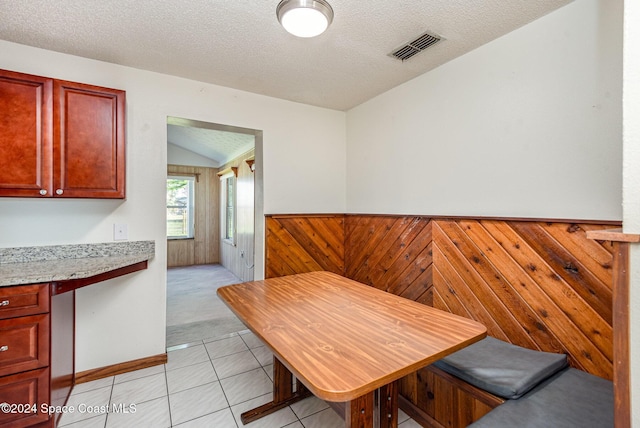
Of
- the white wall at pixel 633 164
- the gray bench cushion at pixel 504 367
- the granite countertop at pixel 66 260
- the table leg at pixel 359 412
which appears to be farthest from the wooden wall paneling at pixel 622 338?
the granite countertop at pixel 66 260

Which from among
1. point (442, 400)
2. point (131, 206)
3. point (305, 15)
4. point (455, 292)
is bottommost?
point (442, 400)

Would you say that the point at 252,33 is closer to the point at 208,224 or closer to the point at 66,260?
the point at 66,260

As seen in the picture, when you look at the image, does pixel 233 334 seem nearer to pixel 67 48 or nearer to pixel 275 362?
pixel 275 362

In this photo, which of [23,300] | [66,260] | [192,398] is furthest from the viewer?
[66,260]

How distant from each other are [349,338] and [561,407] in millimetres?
950

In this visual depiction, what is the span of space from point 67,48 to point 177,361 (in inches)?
105

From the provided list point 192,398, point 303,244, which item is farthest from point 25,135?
point 303,244

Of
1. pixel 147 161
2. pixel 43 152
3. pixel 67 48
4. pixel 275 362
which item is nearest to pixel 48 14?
pixel 67 48

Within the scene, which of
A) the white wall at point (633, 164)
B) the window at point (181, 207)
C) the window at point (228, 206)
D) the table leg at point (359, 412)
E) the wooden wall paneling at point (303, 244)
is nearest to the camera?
the white wall at point (633, 164)

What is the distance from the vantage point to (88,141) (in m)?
2.07

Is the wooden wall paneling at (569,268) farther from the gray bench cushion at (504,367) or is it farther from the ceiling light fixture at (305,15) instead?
the ceiling light fixture at (305,15)

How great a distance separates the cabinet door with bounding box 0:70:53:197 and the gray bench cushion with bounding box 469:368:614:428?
2851 millimetres

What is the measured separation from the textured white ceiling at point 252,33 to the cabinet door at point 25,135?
1.30 ft

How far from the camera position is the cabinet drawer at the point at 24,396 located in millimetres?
1543
